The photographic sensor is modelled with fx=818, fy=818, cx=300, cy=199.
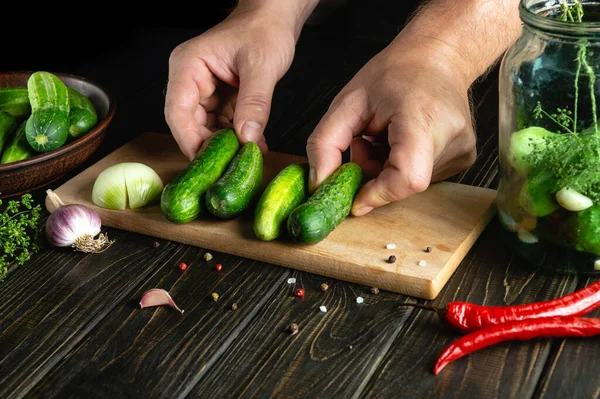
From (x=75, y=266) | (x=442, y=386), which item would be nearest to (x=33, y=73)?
(x=75, y=266)

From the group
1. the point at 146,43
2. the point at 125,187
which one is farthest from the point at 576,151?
the point at 146,43

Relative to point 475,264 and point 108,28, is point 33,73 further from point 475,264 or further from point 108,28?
point 475,264

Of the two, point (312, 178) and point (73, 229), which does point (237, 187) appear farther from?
point (73, 229)

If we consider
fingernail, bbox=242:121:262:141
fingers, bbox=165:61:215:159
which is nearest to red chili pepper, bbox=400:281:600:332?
fingernail, bbox=242:121:262:141

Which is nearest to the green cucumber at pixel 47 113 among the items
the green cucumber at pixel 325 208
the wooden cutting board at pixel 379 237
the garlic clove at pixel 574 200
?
the wooden cutting board at pixel 379 237

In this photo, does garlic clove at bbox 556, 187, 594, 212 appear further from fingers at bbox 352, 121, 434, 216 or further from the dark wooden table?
fingers at bbox 352, 121, 434, 216

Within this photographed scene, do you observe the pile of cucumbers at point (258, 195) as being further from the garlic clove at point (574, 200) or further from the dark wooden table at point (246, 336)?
the garlic clove at point (574, 200)
